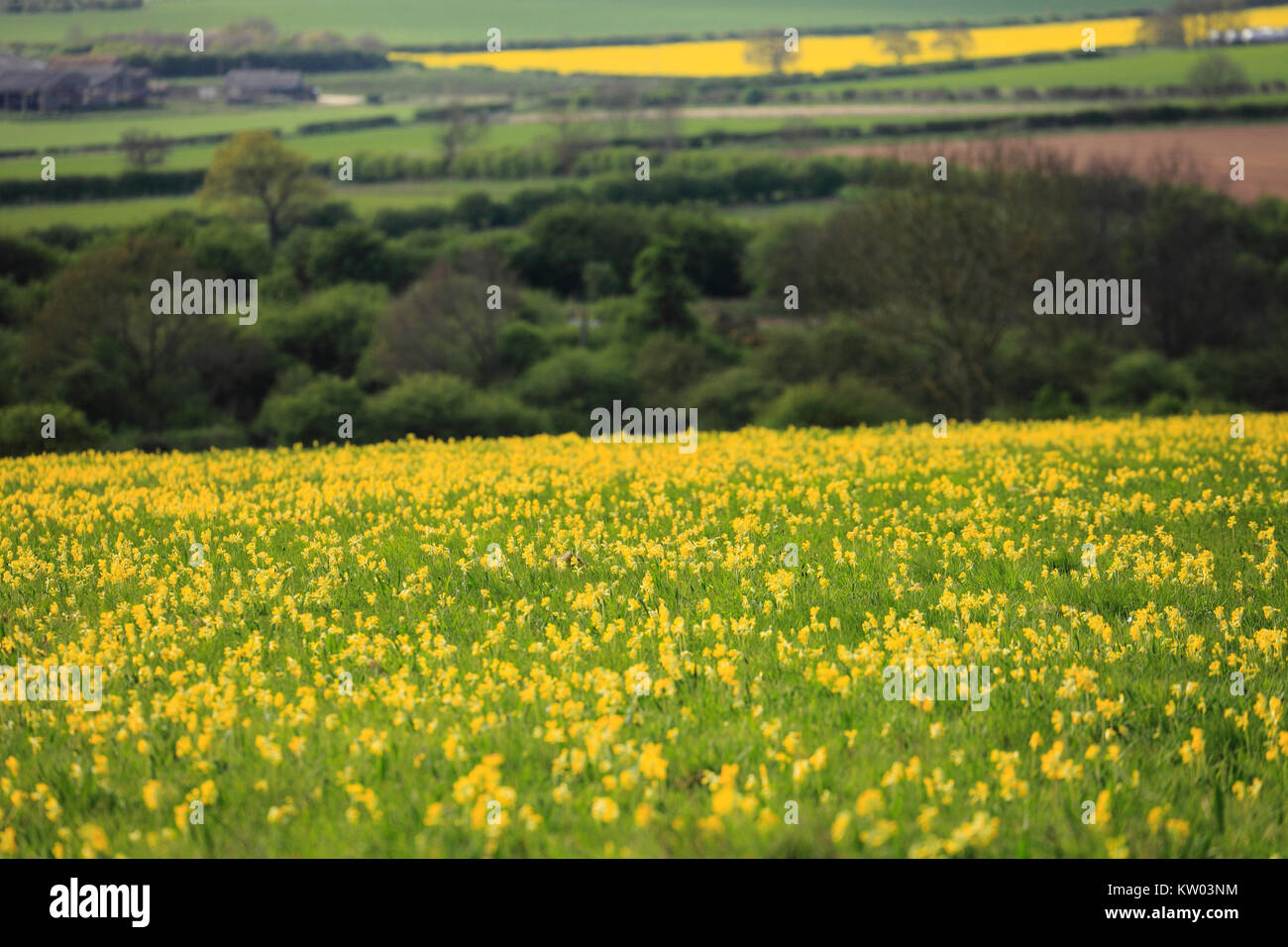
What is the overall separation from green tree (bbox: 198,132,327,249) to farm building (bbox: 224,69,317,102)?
23628mm

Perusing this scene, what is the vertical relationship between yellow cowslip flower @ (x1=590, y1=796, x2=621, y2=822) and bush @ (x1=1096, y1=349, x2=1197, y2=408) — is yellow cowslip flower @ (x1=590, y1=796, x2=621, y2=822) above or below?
below

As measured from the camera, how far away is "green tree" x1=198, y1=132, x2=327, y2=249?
85.0m

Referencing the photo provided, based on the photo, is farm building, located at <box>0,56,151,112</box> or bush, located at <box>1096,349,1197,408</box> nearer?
bush, located at <box>1096,349,1197,408</box>

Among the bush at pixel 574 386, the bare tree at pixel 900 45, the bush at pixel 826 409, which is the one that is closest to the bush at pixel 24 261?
the bush at pixel 574 386

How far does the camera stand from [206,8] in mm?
123062

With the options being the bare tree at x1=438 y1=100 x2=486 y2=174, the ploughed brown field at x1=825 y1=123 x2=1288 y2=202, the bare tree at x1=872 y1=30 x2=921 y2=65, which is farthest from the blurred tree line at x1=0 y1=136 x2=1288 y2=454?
the bare tree at x1=872 y1=30 x2=921 y2=65

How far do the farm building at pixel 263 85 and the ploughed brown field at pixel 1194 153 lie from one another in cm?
6352

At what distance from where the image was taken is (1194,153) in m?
73.7

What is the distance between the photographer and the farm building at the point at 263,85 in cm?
10614

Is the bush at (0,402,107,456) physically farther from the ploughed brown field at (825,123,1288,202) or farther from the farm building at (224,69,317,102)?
the farm building at (224,69,317,102)

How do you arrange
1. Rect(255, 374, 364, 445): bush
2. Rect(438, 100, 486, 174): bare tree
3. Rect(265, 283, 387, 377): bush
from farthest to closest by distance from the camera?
Rect(438, 100, 486, 174): bare tree, Rect(265, 283, 387, 377): bush, Rect(255, 374, 364, 445): bush

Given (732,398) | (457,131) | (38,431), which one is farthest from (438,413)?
(457,131)

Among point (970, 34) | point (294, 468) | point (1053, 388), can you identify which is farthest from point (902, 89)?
point (294, 468)

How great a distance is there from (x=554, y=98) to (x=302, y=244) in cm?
4875
